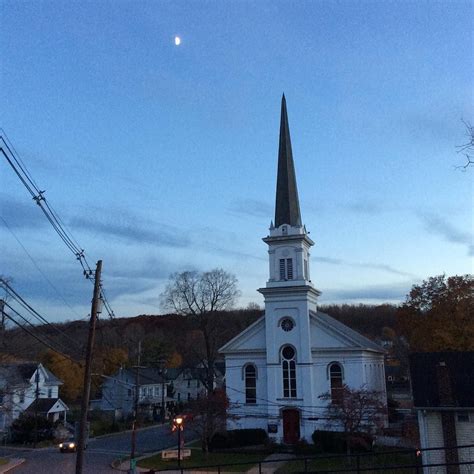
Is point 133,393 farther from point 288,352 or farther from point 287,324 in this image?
point 287,324

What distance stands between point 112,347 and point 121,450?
42.9 meters

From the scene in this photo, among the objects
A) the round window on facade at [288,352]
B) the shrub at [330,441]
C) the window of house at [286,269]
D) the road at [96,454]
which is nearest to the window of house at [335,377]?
the shrub at [330,441]

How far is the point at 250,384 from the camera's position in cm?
4250

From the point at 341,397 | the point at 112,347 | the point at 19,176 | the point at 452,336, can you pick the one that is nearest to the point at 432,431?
the point at 341,397

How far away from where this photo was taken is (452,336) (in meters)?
Answer: 42.3

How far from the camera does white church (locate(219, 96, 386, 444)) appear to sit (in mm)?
39656

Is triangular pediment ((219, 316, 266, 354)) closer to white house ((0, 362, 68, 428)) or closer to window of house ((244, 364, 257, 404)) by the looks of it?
window of house ((244, 364, 257, 404))

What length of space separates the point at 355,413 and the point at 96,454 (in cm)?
1982

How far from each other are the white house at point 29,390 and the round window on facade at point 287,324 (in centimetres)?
2420

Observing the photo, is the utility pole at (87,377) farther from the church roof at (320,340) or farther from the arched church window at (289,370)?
the church roof at (320,340)

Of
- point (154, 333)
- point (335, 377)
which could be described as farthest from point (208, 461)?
point (154, 333)

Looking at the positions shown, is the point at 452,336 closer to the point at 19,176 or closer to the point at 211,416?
the point at 211,416

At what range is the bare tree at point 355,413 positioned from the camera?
33.6m

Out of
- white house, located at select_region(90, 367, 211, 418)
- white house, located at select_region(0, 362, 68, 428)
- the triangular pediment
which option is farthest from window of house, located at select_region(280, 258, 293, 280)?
white house, located at select_region(0, 362, 68, 428)
